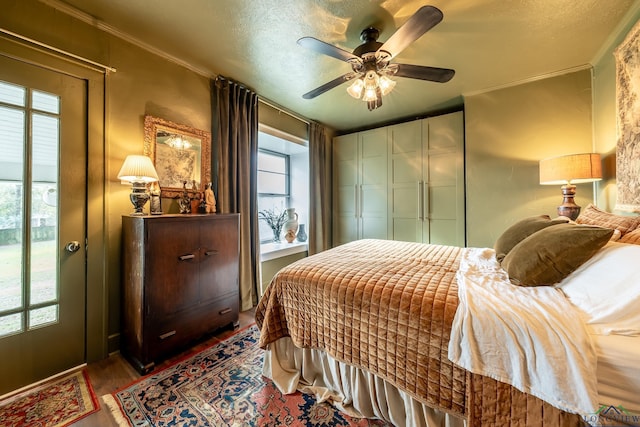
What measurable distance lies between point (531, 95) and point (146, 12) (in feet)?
12.5

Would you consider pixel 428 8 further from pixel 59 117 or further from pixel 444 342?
pixel 59 117

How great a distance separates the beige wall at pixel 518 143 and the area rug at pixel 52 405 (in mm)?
3808

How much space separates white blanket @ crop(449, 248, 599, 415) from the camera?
0.75 metres

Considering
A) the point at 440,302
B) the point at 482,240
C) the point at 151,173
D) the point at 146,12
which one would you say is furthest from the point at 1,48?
the point at 482,240

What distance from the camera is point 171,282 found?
179 centimetres

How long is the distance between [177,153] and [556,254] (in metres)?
2.82

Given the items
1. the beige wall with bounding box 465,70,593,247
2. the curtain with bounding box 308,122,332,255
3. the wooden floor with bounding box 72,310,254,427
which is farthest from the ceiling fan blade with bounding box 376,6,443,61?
the wooden floor with bounding box 72,310,254,427

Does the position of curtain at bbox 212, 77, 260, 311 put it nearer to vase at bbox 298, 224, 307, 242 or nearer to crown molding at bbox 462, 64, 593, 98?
vase at bbox 298, 224, 307, 242

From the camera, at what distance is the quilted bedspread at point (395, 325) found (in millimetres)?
869

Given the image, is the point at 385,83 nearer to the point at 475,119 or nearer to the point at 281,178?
the point at 475,119

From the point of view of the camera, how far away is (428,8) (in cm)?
123

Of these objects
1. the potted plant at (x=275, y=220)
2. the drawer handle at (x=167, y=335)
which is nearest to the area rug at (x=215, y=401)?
the drawer handle at (x=167, y=335)

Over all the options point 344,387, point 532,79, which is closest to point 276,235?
point 344,387

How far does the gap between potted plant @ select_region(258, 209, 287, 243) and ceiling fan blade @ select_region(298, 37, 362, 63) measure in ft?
8.46
